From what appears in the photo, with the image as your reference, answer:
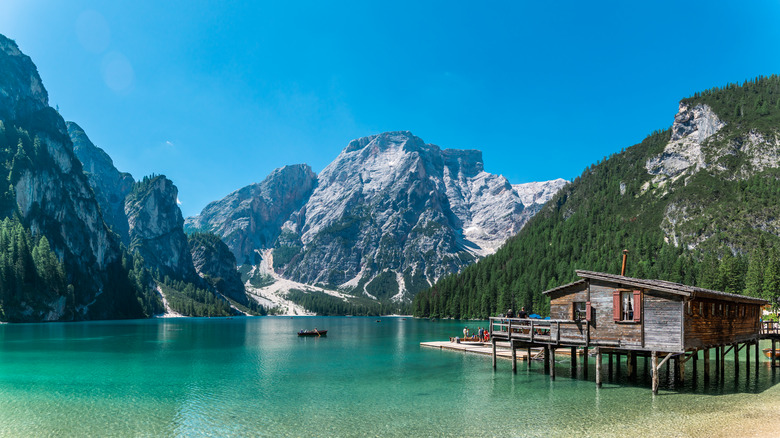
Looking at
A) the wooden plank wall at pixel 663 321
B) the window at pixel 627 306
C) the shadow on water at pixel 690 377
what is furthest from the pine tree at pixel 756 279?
the wooden plank wall at pixel 663 321

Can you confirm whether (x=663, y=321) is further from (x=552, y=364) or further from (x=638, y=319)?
(x=552, y=364)

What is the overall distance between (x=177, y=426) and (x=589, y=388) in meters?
30.3

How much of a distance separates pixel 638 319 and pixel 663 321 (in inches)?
64.5

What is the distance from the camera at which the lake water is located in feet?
87.2

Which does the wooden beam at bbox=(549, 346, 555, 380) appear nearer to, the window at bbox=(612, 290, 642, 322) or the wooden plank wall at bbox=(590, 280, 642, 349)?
the wooden plank wall at bbox=(590, 280, 642, 349)

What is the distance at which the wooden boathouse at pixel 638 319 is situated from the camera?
1387 inches

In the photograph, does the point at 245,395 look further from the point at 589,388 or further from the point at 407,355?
the point at 407,355

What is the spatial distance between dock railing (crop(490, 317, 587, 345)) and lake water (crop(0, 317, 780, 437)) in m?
3.60

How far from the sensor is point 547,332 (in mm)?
44812

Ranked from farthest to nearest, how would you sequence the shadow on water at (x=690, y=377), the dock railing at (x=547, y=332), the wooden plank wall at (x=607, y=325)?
the dock railing at (x=547, y=332) < the shadow on water at (x=690, y=377) < the wooden plank wall at (x=607, y=325)

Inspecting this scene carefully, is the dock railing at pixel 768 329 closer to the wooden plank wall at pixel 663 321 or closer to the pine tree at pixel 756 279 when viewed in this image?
the wooden plank wall at pixel 663 321

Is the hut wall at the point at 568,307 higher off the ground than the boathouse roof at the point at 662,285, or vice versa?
the boathouse roof at the point at 662,285

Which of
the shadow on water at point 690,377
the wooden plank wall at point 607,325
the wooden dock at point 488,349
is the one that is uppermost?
the wooden plank wall at point 607,325

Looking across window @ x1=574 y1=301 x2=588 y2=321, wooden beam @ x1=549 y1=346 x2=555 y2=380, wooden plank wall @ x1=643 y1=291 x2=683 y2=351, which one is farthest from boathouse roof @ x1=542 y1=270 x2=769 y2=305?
wooden beam @ x1=549 y1=346 x2=555 y2=380
